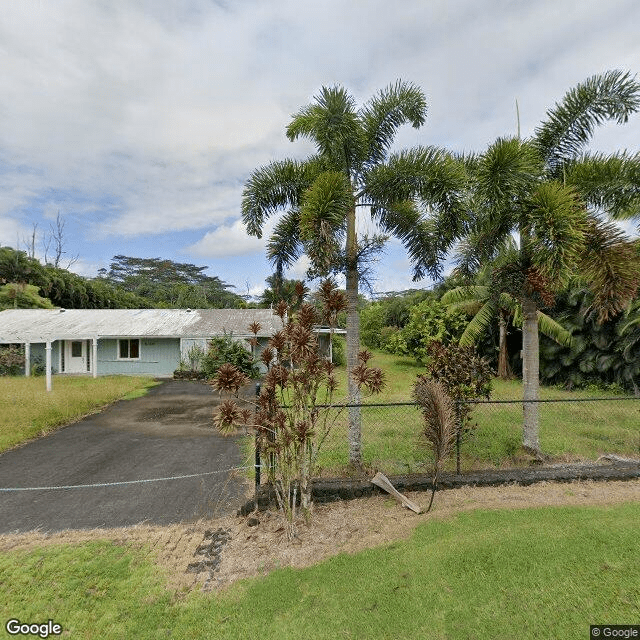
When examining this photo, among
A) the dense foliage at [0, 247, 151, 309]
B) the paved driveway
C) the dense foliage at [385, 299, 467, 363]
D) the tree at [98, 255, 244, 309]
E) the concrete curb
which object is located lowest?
the paved driveway

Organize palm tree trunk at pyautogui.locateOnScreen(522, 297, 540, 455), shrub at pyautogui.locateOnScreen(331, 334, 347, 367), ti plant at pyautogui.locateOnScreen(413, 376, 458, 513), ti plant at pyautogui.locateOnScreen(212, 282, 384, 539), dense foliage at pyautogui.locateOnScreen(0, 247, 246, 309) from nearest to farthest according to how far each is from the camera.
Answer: ti plant at pyautogui.locateOnScreen(212, 282, 384, 539)
ti plant at pyautogui.locateOnScreen(413, 376, 458, 513)
palm tree trunk at pyautogui.locateOnScreen(522, 297, 540, 455)
shrub at pyautogui.locateOnScreen(331, 334, 347, 367)
dense foliage at pyautogui.locateOnScreen(0, 247, 246, 309)

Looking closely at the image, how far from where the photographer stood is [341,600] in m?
3.11

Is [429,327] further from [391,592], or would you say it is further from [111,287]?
[111,287]

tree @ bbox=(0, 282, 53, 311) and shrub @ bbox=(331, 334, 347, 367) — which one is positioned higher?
tree @ bbox=(0, 282, 53, 311)

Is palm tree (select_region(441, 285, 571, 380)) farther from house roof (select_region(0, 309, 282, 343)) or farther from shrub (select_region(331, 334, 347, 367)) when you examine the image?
house roof (select_region(0, 309, 282, 343))

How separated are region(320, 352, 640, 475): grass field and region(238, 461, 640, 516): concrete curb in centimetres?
55

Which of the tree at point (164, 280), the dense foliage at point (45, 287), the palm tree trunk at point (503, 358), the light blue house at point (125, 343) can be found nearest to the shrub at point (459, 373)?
the palm tree trunk at point (503, 358)

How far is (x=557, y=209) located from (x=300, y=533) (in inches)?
211

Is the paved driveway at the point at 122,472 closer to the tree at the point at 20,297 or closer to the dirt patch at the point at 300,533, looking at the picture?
the dirt patch at the point at 300,533

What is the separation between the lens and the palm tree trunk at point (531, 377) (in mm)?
6652

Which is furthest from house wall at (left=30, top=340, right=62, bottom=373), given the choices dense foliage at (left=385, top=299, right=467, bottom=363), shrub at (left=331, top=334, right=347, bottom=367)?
dense foliage at (left=385, top=299, right=467, bottom=363)

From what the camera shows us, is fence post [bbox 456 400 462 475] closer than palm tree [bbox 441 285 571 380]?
Yes

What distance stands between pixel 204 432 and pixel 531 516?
24.4ft

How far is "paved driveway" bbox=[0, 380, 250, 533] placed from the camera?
5011 mm
